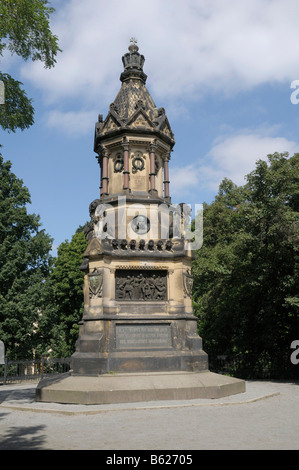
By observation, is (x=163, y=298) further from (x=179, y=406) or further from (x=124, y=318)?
(x=179, y=406)

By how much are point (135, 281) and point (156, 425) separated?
580 cm

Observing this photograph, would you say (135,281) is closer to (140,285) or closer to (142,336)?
(140,285)

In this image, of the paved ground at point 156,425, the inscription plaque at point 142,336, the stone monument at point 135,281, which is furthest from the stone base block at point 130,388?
the inscription plaque at point 142,336

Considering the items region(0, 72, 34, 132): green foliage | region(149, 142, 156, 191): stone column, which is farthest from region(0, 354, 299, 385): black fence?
region(0, 72, 34, 132): green foliage

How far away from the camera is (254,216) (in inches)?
771

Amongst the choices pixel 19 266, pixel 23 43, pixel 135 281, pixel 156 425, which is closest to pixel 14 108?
pixel 23 43

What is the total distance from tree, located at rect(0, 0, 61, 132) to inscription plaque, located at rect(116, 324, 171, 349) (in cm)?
674

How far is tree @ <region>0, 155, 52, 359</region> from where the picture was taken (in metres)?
28.1

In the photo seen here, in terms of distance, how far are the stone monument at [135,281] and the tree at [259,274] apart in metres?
6.10

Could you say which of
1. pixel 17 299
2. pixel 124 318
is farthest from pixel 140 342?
pixel 17 299

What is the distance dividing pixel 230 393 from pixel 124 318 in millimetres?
3677

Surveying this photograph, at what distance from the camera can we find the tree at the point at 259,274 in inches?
752
